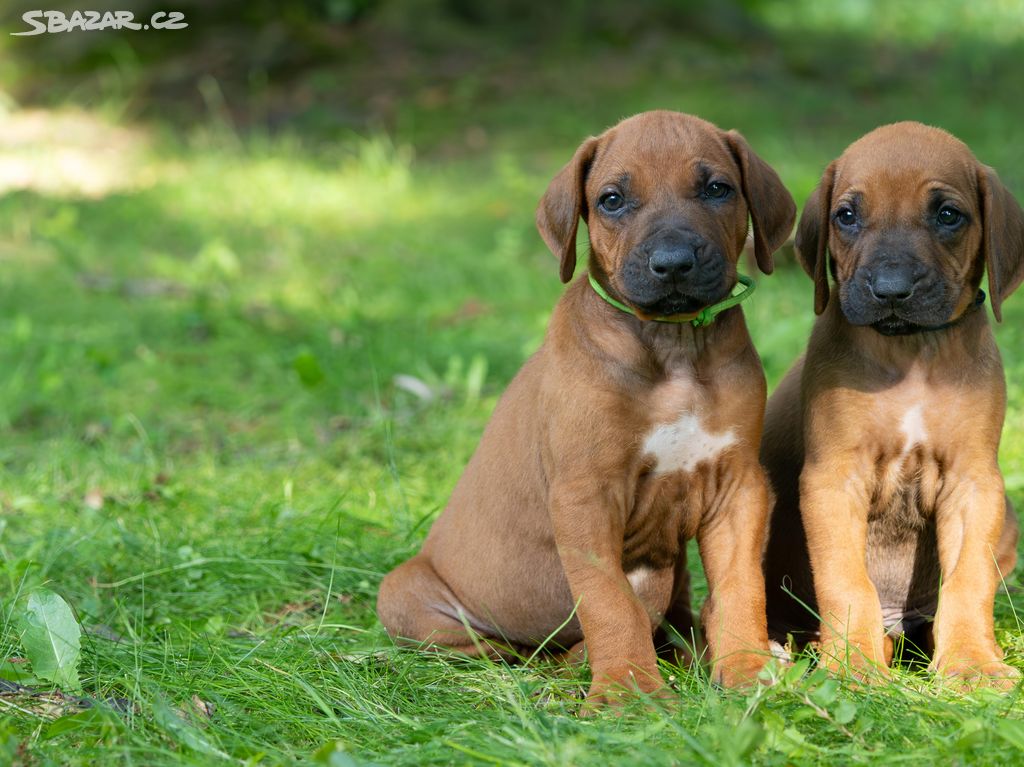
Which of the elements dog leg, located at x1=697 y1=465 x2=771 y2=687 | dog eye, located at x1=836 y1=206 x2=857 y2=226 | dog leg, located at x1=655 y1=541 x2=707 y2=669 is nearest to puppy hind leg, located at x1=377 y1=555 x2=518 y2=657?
dog leg, located at x1=655 y1=541 x2=707 y2=669

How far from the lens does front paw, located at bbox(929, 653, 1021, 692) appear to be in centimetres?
420

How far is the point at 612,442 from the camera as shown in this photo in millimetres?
4488

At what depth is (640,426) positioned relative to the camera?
14.8 ft

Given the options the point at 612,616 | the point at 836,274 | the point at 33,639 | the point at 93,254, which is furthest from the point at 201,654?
the point at 93,254

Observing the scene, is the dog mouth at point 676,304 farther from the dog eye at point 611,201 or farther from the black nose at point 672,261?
the dog eye at point 611,201

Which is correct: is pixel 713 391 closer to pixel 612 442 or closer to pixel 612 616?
pixel 612 442

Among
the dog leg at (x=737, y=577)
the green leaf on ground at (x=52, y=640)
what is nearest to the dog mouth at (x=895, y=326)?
the dog leg at (x=737, y=577)

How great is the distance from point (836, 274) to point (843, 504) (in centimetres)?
82

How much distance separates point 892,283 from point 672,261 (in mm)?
709

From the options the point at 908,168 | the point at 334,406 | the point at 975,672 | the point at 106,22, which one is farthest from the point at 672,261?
the point at 106,22

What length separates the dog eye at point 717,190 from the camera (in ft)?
15.2

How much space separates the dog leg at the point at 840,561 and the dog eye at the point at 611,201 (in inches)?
44.3

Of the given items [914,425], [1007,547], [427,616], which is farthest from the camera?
[427,616]

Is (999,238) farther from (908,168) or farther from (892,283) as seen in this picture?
(892,283)
